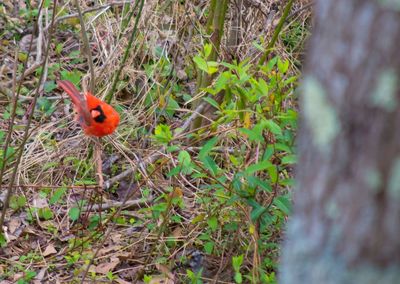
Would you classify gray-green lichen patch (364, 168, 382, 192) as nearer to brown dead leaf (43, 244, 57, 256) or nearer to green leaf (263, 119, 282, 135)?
green leaf (263, 119, 282, 135)

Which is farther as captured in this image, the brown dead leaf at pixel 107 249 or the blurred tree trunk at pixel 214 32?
the blurred tree trunk at pixel 214 32

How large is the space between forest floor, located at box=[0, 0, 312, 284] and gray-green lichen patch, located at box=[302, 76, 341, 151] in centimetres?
164

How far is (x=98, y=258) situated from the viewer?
4105 millimetres

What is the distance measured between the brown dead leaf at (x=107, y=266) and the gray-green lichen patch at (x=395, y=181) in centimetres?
291

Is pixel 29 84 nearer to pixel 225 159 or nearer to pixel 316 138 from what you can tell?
pixel 225 159

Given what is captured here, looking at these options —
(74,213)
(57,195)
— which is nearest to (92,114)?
(57,195)

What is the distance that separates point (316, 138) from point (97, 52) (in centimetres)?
445

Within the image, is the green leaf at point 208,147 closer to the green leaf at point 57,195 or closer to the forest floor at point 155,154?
the forest floor at point 155,154

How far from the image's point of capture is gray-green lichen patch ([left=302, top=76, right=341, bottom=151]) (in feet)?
4.49

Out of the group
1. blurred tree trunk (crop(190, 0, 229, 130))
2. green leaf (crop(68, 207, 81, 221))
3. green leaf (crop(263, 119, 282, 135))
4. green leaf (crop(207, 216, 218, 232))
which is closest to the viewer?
green leaf (crop(263, 119, 282, 135))

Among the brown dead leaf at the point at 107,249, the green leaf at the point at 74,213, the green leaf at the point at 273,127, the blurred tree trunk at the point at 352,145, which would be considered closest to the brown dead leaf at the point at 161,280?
the brown dead leaf at the point at 107,249

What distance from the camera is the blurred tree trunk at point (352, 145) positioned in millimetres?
1294

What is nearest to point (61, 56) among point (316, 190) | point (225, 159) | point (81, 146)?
point (81, 146)

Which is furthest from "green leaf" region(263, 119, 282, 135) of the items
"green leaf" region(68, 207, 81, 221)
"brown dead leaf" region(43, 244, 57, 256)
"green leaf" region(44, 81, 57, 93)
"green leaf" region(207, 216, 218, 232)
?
"green leaf" region(44, 81, 57, 93)
